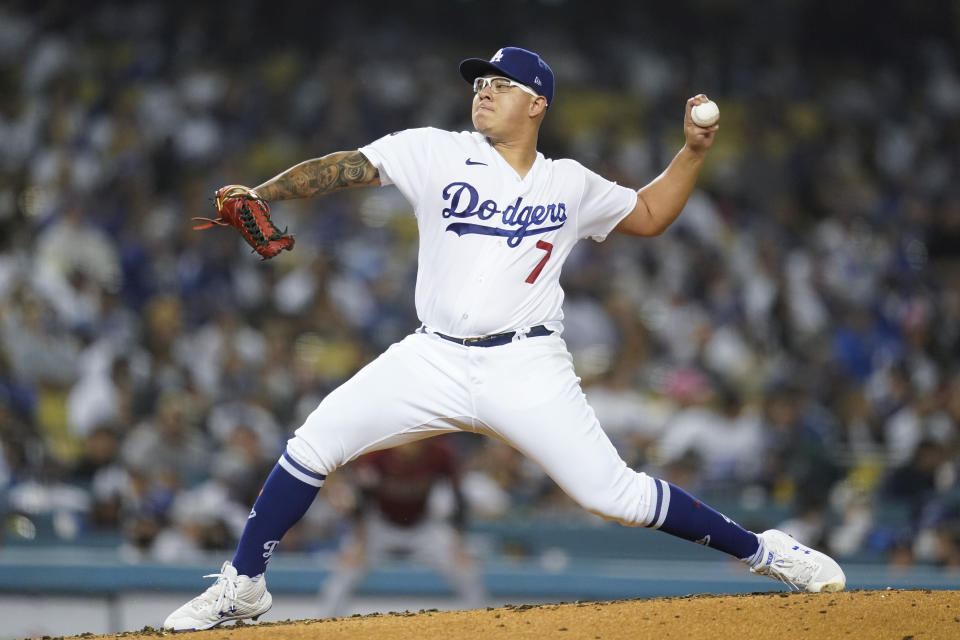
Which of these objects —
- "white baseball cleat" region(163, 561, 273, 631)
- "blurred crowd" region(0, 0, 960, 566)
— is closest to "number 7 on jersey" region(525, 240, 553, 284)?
"white baseball cleat" region(163, 561, 273, 631)

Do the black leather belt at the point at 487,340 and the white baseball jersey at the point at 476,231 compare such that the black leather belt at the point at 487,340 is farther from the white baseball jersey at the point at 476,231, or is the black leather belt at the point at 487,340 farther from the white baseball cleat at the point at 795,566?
the white baseball cleat at the point at 795,566

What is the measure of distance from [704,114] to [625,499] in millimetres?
1187

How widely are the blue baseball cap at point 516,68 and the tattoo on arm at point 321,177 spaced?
422 mm

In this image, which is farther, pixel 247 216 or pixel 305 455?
pixel 305 455

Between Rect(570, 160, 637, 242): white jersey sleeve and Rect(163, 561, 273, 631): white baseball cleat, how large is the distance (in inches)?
56.2

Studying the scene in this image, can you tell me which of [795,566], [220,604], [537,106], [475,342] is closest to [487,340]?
[475,342]

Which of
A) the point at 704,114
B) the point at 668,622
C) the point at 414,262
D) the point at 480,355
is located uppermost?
the point at 414,262

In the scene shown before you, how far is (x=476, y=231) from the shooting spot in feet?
11.3

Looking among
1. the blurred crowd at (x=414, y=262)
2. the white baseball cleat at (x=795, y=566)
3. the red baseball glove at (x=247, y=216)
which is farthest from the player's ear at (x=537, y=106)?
the blurred crowd at (x=414, y=262)

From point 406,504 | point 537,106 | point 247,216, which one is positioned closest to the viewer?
point 247,216

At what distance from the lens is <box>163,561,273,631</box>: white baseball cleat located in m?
3.41

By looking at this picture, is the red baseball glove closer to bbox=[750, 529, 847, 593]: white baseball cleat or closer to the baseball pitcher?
the baseball pitcher

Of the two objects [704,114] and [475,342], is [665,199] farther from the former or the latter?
[475,342]

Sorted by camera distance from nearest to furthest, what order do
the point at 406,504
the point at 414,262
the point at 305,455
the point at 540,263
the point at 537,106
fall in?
the point at 305,455 < the point at 540,263 < the point at 537,106 < the point at 406,504 < the point at 414,262
